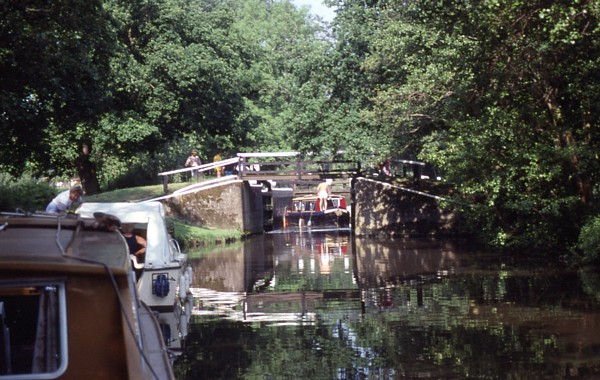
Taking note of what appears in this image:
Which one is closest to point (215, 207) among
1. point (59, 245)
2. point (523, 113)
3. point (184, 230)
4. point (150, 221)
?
point (184, 230)

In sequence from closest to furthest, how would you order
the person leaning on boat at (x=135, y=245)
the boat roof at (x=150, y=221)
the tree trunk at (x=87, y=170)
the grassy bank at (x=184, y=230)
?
1. the boat roof at (x=150, y=221)
2. the person leaning on boat at (x=135, y=245)
3. the grassy bank at (x=184, y=230)
4. the tree trunk at (x=87, y=170)

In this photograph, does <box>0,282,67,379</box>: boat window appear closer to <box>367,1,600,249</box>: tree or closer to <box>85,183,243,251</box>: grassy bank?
Result: <box>367,1,600,249</box>: tree

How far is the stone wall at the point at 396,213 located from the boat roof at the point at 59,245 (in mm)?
31304

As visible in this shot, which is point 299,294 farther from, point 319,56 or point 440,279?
point 319,56

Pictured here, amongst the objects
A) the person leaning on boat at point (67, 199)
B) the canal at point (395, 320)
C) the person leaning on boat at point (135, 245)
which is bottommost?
the canal at point (395, 320)

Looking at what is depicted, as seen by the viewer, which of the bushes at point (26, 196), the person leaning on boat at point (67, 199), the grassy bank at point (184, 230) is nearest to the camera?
the person leaning on boat at point (67, 199)

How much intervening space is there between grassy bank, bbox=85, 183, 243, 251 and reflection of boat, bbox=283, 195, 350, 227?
1137cm

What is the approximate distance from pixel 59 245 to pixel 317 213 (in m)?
47.4

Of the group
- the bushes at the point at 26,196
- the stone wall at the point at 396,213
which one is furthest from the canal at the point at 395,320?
the stone wall at the point at 396,213

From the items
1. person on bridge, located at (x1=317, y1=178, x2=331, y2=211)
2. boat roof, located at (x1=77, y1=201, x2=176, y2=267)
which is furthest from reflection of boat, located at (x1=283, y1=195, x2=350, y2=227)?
boat roof, located at (x1=77, y1=201, x2=176, y2=267)

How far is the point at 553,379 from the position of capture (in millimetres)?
11320

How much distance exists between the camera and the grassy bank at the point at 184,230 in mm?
35906

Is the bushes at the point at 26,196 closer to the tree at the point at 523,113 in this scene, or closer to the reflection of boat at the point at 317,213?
the tree at the point at 523,113

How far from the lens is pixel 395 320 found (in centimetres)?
1623
